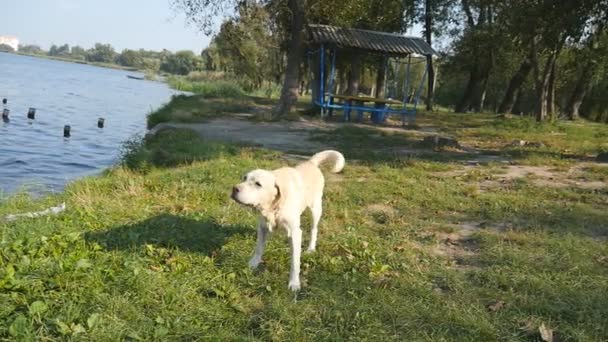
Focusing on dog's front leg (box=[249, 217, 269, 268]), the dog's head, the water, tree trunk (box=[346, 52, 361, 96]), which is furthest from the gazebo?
the dog's head

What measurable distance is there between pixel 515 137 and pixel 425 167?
837cm

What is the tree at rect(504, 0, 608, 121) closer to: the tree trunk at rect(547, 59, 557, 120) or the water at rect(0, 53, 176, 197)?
the tree trunk at rect(547, 59, 557, 120)

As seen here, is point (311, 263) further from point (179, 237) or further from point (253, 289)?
point (179, 237)

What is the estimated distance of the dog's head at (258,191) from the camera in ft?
14.1

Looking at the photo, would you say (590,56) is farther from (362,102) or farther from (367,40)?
(362,102)

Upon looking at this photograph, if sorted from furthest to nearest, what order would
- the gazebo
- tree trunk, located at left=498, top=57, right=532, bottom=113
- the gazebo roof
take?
tree trunk, located at left=498, top=57, right=532, bottom=113 < the gazebo < the gazebo roof

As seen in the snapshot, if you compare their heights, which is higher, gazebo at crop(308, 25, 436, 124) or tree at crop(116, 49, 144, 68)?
tree at crop(116, 49, 144, 68)

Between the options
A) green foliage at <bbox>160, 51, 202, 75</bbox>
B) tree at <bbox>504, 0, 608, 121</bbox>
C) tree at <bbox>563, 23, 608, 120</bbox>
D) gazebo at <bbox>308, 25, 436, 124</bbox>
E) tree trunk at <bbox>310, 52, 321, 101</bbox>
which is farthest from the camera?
green foliage at <bbox>160, 51, 202, 75</bbox>

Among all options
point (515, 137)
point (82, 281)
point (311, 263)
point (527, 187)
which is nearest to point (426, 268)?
point (311, 263)

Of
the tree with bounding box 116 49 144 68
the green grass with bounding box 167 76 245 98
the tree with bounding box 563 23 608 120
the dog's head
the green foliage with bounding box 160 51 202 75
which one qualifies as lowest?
the dog's head

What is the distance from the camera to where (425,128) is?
2098 centimetres

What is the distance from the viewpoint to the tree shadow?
518 centimetres

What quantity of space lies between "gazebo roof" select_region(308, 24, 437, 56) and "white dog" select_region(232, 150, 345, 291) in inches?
622

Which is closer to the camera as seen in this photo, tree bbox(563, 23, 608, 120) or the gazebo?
tree bbox(563, 23, 608, 120)
